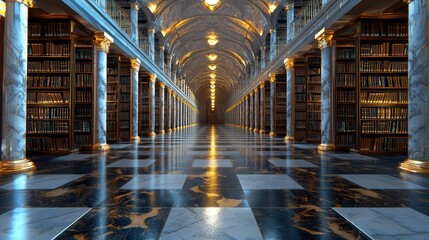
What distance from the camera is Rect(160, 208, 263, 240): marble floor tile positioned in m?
2.05

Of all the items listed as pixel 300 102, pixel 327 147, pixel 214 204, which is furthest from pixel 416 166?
pixel 300 102

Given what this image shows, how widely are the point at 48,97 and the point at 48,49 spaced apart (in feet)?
4.16

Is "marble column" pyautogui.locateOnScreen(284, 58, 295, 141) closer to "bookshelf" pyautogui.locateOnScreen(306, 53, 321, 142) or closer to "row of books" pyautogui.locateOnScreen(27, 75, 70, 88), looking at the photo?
"bookshelf" pyautogui.locateOnScreen(306, 53, 321, 142)

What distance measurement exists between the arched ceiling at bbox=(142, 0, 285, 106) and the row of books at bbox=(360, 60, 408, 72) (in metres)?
7.99

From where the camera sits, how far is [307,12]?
1063cm

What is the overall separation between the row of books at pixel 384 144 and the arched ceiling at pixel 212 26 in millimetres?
9340

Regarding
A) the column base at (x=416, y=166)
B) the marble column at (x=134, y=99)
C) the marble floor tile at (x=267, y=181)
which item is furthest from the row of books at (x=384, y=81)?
the marble column at (x=134, y=99)

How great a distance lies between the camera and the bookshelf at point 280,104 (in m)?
16.5

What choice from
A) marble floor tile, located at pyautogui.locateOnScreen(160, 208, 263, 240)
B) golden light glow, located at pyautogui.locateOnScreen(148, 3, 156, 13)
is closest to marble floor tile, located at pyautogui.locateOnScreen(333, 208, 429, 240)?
marble floor tile, located at pyautogui.locateOnScreen(160, 208, 263, 240)

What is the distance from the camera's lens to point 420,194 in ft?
10.6

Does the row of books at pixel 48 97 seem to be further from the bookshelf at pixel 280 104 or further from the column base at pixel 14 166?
the bookshelf at pixel 280 104

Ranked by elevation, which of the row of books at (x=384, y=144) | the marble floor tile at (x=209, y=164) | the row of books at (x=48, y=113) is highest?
the row of books at (x=48, y=113)

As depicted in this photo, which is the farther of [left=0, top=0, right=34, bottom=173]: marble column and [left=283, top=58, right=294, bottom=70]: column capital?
[left=283, top=58, right=294, bottom=70]: column capital

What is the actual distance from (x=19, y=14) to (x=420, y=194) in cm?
663
